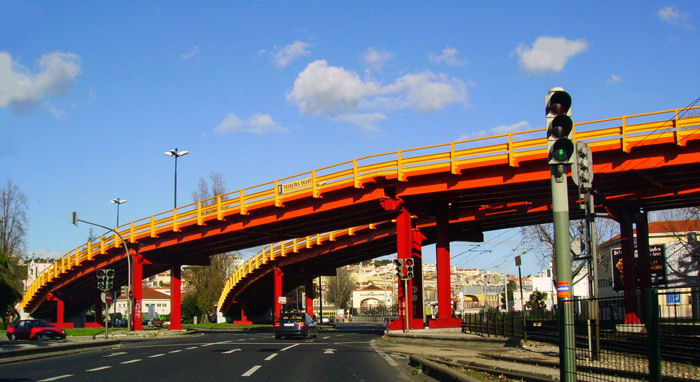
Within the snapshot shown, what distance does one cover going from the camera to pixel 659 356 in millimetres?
7141

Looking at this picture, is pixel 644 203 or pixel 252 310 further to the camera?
pixel 252 310

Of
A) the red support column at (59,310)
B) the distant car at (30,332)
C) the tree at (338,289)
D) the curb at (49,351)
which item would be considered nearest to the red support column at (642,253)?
the curb at (49,351)

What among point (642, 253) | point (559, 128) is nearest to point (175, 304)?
point (642, 253)

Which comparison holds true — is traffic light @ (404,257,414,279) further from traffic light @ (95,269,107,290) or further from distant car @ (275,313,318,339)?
traffic light @ (95,269,107,290)

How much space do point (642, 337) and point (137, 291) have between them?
44909 millimetres

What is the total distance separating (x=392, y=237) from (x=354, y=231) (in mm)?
3067

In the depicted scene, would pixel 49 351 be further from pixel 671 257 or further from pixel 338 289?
pixel 338 289

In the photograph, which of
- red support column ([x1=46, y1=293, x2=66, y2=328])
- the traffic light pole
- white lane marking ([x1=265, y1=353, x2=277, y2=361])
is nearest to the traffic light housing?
white lane marking ([x1=265, y1=353, x2=277, y2=361])

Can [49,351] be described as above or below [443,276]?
below

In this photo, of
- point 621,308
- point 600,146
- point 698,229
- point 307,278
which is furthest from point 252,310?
point 621,308

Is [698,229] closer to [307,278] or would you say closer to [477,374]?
[307,278]

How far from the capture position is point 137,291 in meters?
→ 48.1

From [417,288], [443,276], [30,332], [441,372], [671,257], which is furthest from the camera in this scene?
[671,257]

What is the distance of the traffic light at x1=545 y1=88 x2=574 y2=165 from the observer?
9.16 metres
